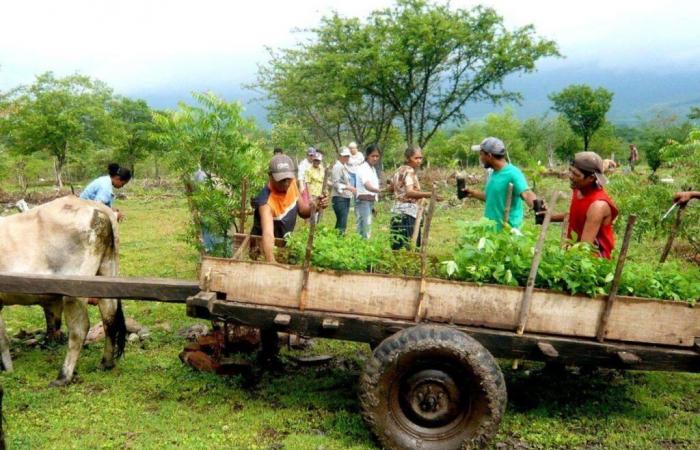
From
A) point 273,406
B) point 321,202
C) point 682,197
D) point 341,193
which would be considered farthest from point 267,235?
point 341,193

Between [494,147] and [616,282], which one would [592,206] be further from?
[494,147]

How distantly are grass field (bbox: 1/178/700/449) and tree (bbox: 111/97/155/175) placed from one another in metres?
33.4

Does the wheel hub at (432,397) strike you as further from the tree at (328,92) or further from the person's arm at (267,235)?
the tree at (328,92)

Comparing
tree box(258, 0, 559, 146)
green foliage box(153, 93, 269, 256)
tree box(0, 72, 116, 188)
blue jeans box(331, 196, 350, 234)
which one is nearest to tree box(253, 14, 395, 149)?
tree box(258, 0, 559, 146)

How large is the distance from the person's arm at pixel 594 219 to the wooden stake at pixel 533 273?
70 centimetres

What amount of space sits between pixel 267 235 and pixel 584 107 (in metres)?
50.5

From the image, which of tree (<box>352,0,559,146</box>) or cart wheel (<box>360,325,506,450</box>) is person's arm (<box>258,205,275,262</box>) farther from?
tree (<box>352,0,559,146</box>)

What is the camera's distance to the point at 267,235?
464cm

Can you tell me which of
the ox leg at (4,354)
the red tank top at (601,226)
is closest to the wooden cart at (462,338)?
the red tank top at (601,226)

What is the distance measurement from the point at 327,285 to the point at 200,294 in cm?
93

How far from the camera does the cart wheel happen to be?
12.1ft

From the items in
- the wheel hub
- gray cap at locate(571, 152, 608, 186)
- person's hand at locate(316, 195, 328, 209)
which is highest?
gray cap at locate(571, 152, 608, 186)

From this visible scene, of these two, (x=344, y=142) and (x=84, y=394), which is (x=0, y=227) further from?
(x=344, y=142)

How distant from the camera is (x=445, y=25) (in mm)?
19156
